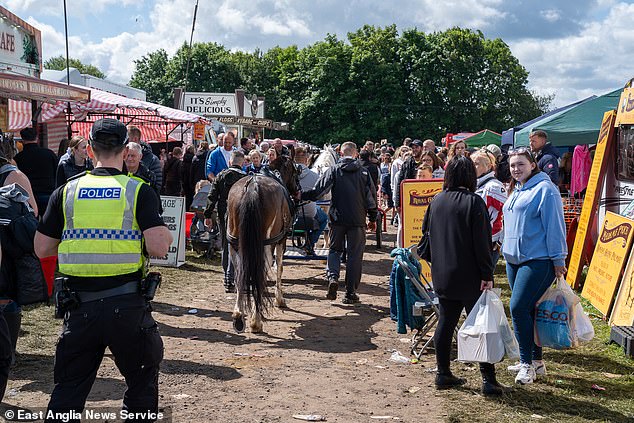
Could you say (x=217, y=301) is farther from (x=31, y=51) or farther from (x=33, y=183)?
(x=31, y=51)

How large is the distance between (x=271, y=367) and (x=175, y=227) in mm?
6294

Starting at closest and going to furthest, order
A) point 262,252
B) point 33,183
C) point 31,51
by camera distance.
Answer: point 262,252
point 33,183
point 31,51

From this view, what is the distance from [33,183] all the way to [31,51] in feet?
20.5

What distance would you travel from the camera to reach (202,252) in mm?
13930

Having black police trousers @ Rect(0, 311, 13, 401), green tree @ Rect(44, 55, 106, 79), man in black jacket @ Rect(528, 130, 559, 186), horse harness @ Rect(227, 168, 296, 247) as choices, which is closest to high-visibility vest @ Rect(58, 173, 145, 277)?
black police trousers @ Rect(0, 311, 13, 401)

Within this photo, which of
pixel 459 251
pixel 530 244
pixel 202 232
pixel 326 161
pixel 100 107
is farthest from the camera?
pixel 100 107

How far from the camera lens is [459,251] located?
601 centimetres

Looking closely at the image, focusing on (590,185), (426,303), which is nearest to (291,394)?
(426,303)

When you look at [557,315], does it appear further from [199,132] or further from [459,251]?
[199,132]

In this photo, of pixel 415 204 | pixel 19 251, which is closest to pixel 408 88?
pixel 415 204

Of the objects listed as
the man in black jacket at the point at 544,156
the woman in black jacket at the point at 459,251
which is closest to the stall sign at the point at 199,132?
the man in black jacket at the point at 544,156

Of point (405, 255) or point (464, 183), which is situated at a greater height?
point (464, 183)

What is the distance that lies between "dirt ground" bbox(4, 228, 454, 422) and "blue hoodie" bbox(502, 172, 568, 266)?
4.59 feet

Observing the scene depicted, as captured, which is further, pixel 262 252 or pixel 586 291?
pixel 586 291
